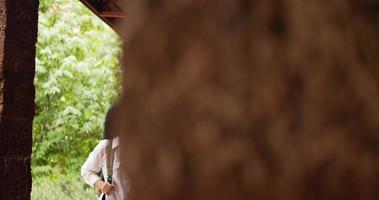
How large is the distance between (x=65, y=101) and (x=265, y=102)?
40.2 feet

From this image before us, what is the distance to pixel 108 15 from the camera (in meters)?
6.79

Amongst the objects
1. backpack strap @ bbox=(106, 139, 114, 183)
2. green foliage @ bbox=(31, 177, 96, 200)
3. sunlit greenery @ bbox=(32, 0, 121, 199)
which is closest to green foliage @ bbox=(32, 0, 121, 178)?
sunlit greenery @ bbox=(32, 0, 121, 199)

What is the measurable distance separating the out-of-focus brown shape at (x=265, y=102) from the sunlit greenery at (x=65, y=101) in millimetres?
11454

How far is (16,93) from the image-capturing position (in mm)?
3561

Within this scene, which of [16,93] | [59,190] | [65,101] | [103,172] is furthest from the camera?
[65,101]

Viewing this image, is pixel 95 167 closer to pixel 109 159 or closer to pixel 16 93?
pixel 109 159

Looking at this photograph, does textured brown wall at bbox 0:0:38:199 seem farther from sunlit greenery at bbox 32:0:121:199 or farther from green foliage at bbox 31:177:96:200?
sunlit greenery at bbox 32:0:121:199

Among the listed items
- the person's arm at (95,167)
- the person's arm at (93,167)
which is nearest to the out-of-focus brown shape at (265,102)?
the person's arm at (95,167)

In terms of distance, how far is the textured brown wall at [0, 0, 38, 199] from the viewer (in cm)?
345

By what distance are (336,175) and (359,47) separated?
0.32 ft

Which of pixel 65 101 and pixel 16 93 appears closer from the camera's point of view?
pixel 16 93

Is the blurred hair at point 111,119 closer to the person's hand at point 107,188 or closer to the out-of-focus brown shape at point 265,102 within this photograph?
the out-of-focus brown shape at point 265,102

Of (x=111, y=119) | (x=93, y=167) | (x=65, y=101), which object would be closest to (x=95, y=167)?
(x=93, y=167)

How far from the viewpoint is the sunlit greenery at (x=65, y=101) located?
12209mm
